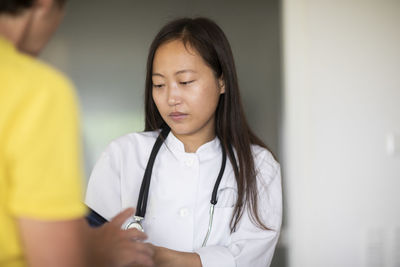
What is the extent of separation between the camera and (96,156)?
1975mm

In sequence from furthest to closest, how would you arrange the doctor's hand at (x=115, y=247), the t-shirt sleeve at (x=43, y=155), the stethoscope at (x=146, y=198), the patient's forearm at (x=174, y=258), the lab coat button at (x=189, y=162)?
the lab coat button at (x=189, y=162), the stethoscope at (x=146, y=198), the patient's forearm at (x=174, y=258), the doctor's hand at (x=115, y=247), the t-shirt sleeve at (x=43, y=155)

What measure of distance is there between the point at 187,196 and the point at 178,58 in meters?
0.38

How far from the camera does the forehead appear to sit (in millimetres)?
1214

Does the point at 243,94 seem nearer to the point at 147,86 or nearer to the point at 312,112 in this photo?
the point at 312,112

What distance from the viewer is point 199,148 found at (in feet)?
4.26

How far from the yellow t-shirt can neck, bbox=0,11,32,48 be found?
3cm

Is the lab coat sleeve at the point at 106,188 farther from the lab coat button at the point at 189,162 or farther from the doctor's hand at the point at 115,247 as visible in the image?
the doctor's hand at the point at 115,247

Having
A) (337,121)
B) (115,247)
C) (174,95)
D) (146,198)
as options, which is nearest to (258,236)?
(146,198)

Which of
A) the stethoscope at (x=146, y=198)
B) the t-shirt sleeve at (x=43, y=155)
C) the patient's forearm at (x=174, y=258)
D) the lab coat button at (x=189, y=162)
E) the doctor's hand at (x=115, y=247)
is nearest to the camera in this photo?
the t-shirt sleeve at (x=43, y=155)

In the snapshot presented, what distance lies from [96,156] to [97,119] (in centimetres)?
16

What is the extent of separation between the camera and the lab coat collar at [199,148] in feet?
4.24

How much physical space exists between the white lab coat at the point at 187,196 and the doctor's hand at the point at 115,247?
1.57 feet

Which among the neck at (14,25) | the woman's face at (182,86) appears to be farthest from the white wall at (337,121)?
the neck at (14,25)

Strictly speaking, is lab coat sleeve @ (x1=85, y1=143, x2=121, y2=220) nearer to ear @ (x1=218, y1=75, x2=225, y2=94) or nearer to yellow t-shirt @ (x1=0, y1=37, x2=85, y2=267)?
ear @ (x1=218, y1=75, x2=225, y2=94)
